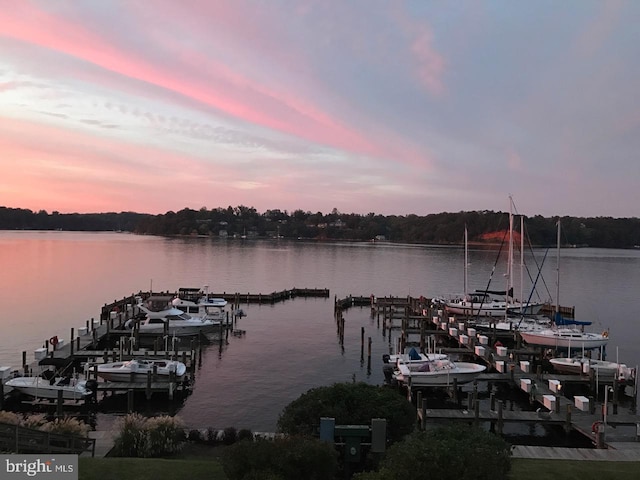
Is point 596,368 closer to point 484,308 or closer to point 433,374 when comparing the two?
point 433,374

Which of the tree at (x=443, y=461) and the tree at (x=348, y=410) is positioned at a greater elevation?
the tree at (x=443, y=461)

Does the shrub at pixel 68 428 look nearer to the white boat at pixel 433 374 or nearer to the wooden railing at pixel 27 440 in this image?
the wooden railing at pixel 27 440

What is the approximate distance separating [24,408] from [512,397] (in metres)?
26.2

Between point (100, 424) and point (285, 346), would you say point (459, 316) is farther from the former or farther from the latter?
point (100, 424)

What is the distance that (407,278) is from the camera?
340ft

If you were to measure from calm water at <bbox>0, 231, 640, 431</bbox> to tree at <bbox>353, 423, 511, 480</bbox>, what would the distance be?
14.9 metres

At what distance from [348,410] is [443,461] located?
5.47m

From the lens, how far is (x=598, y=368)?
32.5 metres

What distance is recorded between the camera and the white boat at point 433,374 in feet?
99.9

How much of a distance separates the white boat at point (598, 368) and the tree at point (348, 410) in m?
19.5

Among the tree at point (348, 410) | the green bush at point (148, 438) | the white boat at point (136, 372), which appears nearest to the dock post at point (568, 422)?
the tree at point (348, 410)

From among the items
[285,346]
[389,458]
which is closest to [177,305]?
[285,346]

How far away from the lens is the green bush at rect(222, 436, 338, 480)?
1148 centimetres

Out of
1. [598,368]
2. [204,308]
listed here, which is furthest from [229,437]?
[204,308]
